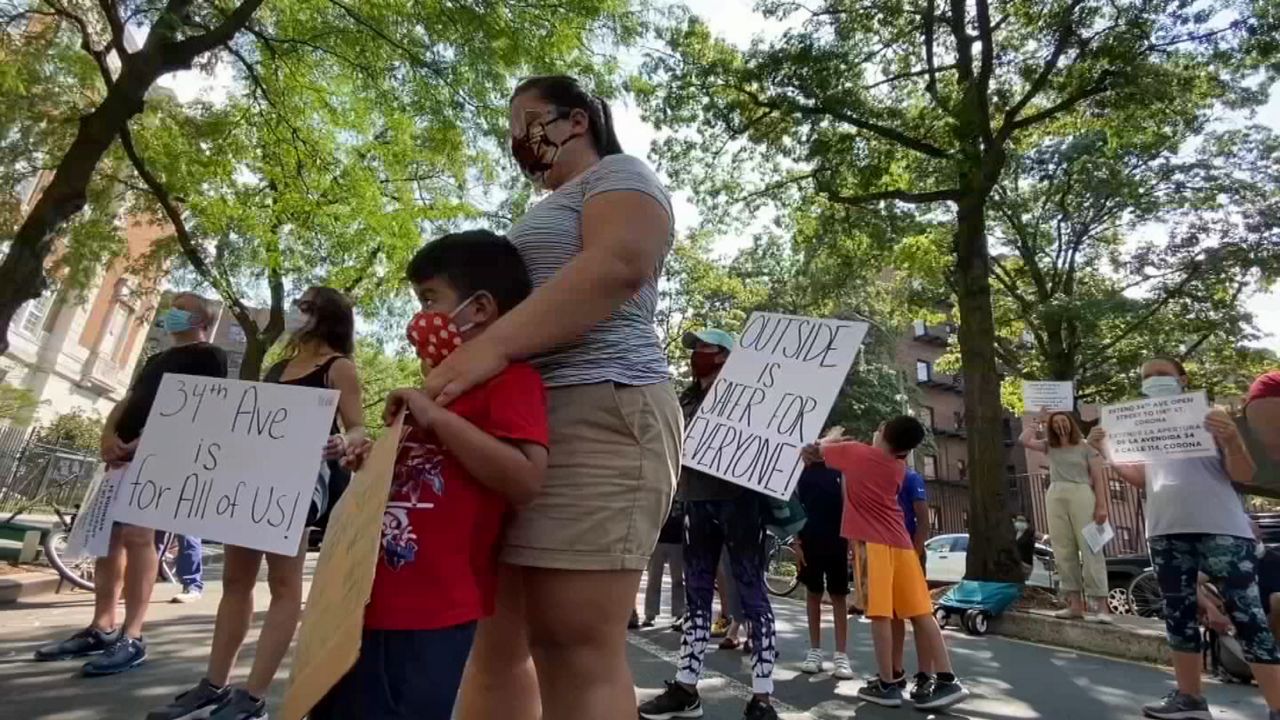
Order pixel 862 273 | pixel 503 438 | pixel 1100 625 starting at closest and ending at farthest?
1. pixel 503 438
2. pixel 1100 625
3. pixel 862 273

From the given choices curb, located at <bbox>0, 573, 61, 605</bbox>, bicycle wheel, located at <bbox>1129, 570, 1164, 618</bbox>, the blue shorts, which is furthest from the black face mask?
bicycle wheel, located at <bbox>1129, 570, 1164, 618</bbox>

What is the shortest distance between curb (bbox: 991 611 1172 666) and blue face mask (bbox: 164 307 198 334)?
7.02 m

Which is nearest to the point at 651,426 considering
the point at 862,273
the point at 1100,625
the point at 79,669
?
the point at 79,669

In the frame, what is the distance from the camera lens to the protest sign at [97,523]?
4.00 metres

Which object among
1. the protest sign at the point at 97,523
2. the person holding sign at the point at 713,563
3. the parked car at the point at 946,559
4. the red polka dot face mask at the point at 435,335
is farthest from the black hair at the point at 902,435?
the parked car at the point at 946,559

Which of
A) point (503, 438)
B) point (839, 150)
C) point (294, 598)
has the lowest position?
point (294, 598)

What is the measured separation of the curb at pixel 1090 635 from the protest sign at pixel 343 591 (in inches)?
263

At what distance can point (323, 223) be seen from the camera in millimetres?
10258

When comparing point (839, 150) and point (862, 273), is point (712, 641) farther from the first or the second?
point (862, 273)

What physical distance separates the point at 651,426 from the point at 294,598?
2.11m

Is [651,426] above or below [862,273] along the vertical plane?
below

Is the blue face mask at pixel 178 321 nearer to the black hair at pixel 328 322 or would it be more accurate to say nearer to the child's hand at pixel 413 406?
the black hair at pixel 328 322

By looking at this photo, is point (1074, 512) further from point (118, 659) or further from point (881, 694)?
point (118, 659)

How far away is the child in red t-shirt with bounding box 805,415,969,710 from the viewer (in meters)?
4.26
